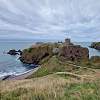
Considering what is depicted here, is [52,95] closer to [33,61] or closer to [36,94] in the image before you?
[36,94]

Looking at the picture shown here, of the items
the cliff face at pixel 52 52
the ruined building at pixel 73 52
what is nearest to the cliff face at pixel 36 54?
the cliff face at pixel 52 52

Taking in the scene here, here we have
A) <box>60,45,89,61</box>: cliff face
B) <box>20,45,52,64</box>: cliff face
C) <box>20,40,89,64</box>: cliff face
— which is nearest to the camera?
<box>60,45,89,61</box>: cliff face

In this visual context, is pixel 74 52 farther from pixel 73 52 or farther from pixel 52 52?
pixel 52 52

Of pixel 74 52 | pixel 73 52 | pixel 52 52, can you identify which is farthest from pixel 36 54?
pixel 74 52

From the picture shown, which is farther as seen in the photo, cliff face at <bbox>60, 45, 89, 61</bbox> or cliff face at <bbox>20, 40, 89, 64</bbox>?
cliff face at <bbox>20, 40, 89, 64</bbox>

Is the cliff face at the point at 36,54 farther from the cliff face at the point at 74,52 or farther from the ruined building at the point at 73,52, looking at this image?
the cliff face at the point at 74,52

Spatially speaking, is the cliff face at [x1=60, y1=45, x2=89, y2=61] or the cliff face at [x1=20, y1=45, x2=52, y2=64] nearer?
the cliff face at [x1=60, y1=45, x2=89, y2=61]

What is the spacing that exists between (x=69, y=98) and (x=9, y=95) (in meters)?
2.16

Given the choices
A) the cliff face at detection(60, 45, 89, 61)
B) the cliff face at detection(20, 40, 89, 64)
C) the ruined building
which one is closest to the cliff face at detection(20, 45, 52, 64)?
the cliff face at detection(20, 40, 89, 64)

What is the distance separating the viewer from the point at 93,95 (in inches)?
253

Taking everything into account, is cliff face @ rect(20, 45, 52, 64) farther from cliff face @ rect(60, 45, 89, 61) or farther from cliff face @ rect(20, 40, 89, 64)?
cliff face @ rect(60, 45, 89, 61)

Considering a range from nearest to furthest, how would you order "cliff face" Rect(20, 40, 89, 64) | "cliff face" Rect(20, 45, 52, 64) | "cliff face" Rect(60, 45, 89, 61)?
"cliff face" Rect(60, 45, 89, 61) < "cliff face" Rect(20, 40, 89, 64) < "cliff face" Rect(20, 45, 52, 64)

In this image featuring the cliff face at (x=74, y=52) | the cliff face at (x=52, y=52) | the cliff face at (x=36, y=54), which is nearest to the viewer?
the cliff face at (x=74, y=52)

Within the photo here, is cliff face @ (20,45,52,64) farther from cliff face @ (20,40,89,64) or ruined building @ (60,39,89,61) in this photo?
ruined building @ (60,39,89,61)
